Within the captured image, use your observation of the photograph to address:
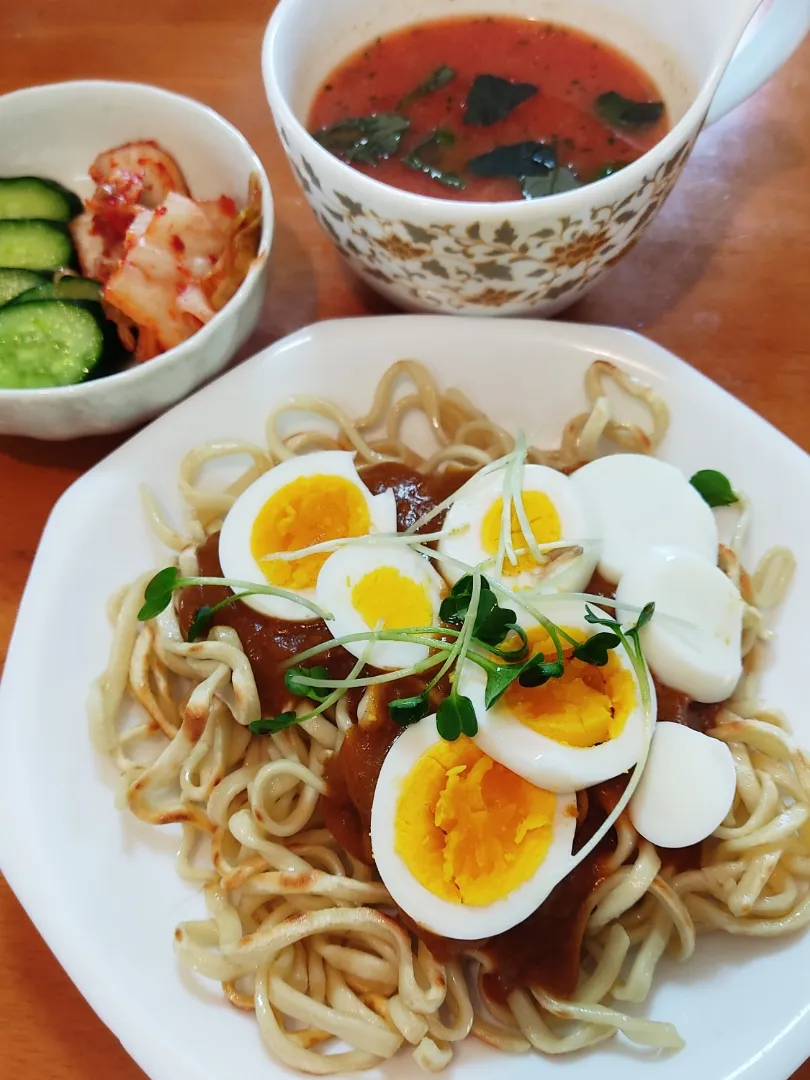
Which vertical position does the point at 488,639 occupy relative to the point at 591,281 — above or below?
below

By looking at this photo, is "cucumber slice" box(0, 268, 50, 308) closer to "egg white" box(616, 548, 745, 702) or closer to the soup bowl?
the soup bowl

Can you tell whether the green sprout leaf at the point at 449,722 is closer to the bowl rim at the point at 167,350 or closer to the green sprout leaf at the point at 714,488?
the green sprout leaf at the point at 714,488

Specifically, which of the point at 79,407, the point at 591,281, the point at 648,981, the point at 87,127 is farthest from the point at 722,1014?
the point at 87,127

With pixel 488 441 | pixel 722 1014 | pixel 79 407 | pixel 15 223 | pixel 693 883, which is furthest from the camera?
pixel 15 223

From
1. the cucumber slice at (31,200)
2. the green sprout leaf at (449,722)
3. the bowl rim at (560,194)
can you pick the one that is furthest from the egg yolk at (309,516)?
the cucumber slice at (31,200)

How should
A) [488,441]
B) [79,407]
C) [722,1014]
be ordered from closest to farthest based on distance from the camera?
[722,1014]
[79,407]
[488,441]

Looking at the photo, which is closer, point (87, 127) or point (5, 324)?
point (5, 324)

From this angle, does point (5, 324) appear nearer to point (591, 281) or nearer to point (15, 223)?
point (15, 223)
